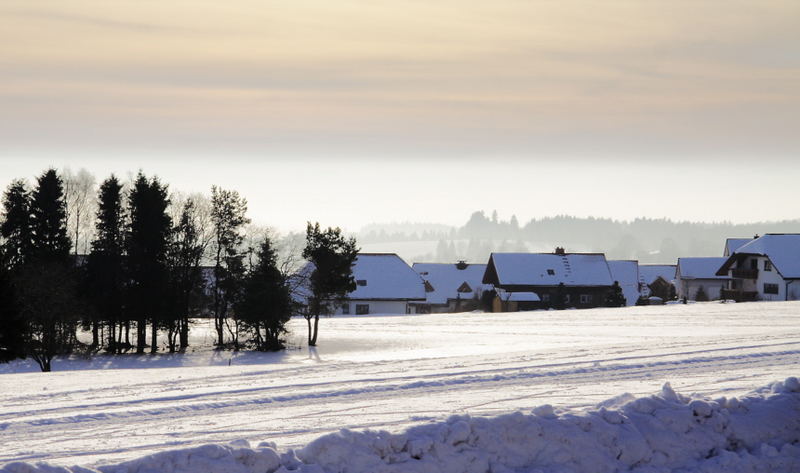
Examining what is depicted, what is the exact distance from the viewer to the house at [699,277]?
10997 centimetres

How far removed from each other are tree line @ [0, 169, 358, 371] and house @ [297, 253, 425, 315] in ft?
90.4

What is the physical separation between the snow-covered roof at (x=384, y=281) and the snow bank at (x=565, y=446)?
71.4m

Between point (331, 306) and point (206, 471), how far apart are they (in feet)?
140

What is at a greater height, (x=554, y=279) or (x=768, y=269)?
(x=768, y=269)

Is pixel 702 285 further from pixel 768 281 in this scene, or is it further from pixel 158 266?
pixel 158 266

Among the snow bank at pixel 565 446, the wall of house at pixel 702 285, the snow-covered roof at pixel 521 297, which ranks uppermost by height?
the wall of house at pixel 702 285

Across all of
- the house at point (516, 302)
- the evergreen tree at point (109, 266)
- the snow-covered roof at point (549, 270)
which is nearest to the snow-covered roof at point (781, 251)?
the snow-covered roof at point (549, 270)

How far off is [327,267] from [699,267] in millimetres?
76422

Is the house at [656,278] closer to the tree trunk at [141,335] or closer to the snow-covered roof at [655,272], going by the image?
the snow-covered roof at [655,272]

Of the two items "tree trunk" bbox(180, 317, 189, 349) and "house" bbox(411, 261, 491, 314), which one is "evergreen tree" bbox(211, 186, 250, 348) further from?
"house" bbox(411, 261, 491, 314)

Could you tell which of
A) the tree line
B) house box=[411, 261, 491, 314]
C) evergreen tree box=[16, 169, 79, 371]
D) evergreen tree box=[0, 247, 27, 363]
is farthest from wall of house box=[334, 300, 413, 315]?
evergreen tree box=[0, 247, 27, 363]

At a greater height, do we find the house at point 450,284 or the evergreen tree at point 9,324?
the house at point 450,284

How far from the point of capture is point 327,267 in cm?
5275

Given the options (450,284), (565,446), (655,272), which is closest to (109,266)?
(565,446)
